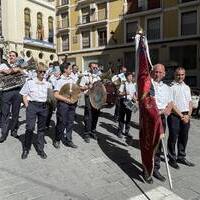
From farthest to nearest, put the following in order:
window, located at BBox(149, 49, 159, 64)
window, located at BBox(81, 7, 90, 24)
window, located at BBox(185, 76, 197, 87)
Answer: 1. window, located at BBox(81, 7, 90, 24)
2. window, located at BBox(149, 49, 159, 64)
3. window, located at BBox(185, 76, 197, 87)

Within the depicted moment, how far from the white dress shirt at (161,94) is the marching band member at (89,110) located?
104 inches

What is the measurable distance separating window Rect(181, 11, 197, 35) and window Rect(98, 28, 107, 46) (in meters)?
9.62

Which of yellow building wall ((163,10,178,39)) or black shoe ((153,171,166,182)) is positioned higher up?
yellow building wall ((163,10,178,39))

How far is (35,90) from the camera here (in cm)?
771

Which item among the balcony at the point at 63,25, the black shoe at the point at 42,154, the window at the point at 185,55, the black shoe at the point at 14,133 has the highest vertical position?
the balcony at the point at 63,25

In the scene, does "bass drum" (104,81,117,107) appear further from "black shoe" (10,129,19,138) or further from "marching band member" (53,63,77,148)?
"black shoe" (10,129,19,138)

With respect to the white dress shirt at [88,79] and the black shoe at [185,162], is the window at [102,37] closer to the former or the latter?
the white dress shirt at [88,79]

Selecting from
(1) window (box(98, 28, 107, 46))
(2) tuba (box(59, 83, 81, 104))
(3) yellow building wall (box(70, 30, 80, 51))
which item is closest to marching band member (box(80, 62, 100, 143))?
(2) tuba (box(59, 83, 81, 104))

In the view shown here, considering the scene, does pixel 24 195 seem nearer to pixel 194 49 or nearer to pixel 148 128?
pixel 148 128

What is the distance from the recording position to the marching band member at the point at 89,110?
9.34 metres

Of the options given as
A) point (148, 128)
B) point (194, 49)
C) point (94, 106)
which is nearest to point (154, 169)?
point (148, 128)

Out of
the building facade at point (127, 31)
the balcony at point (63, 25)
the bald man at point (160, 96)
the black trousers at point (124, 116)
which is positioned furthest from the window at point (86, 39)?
the bald man at point (160, 96)

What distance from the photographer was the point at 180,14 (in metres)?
34.2

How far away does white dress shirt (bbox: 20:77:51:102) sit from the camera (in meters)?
7.71
